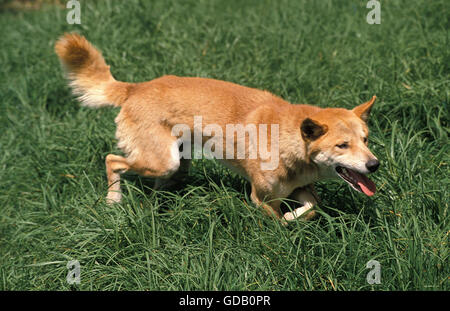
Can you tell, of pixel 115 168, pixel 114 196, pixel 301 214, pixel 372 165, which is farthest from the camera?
pixel 115 168

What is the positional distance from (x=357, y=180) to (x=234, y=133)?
3.49ft

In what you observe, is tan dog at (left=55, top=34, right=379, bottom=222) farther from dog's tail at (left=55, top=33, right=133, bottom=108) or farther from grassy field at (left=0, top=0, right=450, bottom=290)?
grassy field at (left=0, top=0, right=450, bottom=290)

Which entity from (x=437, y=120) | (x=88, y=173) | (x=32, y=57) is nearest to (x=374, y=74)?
(x=437, y=120)

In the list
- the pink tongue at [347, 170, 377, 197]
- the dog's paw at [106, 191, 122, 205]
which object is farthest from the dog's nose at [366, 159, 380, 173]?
the dog's paw at [106, 191, 122, 205]

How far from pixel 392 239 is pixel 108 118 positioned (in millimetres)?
3263

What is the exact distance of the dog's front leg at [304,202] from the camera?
3881 mm

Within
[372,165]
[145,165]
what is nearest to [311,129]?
[372,165]

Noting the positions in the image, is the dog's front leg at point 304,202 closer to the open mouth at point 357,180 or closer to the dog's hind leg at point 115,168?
the open mouth at point 357,180

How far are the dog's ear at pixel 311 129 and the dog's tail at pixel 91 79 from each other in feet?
5.61

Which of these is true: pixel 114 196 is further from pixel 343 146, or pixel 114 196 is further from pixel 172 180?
pixel 343 146

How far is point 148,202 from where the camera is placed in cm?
408

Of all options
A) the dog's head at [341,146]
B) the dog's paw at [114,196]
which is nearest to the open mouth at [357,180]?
the dog's head at [341,146]

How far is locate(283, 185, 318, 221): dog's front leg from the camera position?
153 inches

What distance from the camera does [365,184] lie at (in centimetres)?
367
